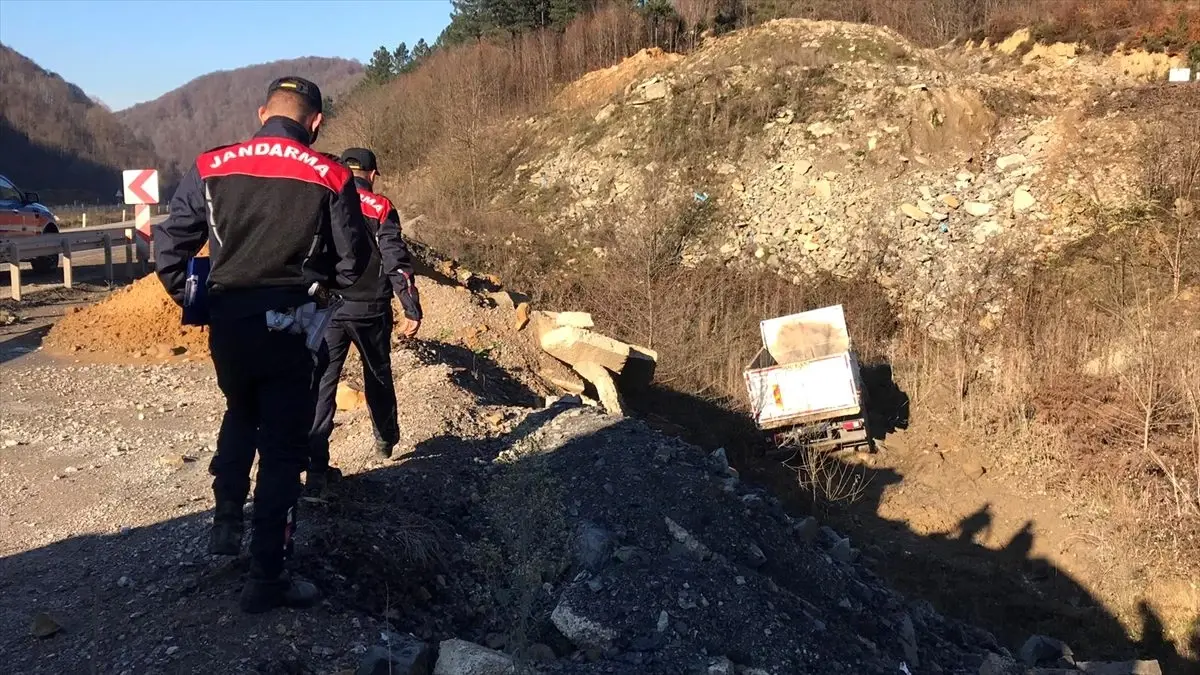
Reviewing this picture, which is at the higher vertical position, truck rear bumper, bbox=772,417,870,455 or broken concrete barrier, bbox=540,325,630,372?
broken concrete barrier, bbox=540,325,630,372

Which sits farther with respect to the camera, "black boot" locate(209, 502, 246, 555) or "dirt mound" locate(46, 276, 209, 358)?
"dirt mound" locate(46, 276, 209, 358)

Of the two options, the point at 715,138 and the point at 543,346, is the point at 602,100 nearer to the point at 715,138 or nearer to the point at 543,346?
the point at 715,138

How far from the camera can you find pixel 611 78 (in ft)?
101

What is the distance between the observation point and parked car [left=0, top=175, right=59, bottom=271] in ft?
54.3

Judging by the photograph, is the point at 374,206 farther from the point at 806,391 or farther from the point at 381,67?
the point at 381,67

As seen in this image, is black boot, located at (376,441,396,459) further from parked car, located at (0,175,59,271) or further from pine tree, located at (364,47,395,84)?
pine tree, located at (364,47,395,84)

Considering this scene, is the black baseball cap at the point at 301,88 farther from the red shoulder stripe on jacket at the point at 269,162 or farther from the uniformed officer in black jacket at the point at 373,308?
the uniformed officer in black jacket at the point at 373,308

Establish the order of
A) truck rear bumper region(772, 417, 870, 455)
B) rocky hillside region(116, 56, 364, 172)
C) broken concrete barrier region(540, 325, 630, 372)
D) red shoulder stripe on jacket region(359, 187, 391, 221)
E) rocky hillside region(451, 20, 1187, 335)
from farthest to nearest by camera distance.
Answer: rocky hillside region(116, 56, 364, 172) < rocky hillside region(451, 20, 1187, 335) < truck rear bumper region(772, 417, 870, 455) < broken concrete barrier region(540, 325, 630, 372) < red shoulder stripe on jacket region(359, 187, 391, 221)

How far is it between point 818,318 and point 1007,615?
518 cm

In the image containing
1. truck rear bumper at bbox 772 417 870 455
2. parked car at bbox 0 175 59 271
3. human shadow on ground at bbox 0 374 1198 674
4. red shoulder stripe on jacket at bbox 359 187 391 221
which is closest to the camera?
human shadow on ground at bbox 0 374 1198 674

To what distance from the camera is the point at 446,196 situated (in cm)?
2527

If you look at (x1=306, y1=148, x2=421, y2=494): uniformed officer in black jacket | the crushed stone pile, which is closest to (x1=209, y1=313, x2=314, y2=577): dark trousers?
the crushed stone pile

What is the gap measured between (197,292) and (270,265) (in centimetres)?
38

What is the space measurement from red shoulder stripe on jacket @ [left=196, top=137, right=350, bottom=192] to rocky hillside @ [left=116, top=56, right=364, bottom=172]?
13051cm
